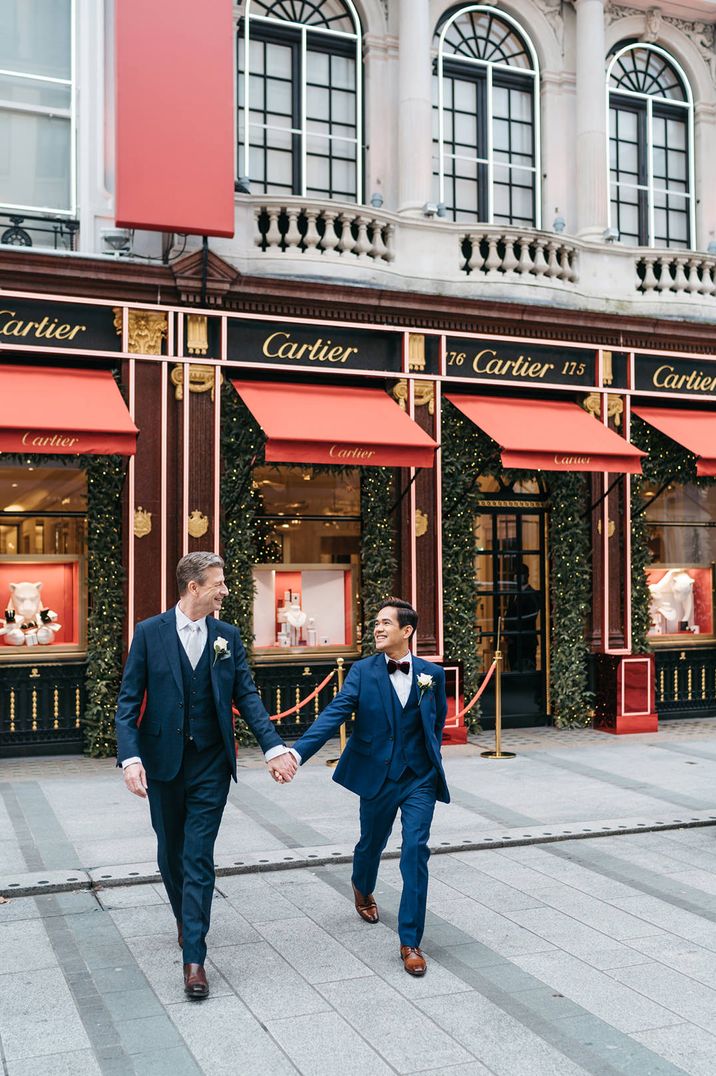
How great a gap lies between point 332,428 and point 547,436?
2.82 m

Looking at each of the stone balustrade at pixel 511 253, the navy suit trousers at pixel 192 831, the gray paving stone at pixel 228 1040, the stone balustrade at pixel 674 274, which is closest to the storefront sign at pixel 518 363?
the stone balustrade at pixel 511 253

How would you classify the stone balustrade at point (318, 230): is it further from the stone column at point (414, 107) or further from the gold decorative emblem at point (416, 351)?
the gold decorative emblem at point (416, 351)

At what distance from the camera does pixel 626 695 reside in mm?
14180

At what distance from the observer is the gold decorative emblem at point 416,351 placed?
1364cm

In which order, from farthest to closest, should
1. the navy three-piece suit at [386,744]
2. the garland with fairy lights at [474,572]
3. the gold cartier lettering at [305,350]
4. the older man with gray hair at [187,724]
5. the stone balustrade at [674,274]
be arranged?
the stone balustrade at [674,274] < the garland with fairy lights at [474,572] < the gold cartier lettering at [305,350] < the navy three-piece suit at [386,744] < the older man with gray hair at [187,724]

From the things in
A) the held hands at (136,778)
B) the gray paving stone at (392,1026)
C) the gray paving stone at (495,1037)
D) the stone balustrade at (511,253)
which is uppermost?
the stone balustrade at (511,253)

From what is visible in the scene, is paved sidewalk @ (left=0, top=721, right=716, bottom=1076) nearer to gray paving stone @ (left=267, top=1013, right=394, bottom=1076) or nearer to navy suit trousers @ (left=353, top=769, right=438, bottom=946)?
gray paving stone @ (left=267, top=1013, right=394, bottom=1076)

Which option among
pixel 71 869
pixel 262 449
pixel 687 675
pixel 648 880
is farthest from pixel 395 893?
pixel 687 675

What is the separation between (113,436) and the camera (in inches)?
447

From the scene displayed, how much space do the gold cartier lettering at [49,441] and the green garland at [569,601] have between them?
646cm

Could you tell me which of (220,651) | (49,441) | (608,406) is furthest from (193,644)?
(608,406)

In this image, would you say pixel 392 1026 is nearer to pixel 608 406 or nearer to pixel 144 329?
pixel 144 329

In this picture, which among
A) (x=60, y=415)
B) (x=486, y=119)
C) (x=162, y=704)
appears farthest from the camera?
(x=486, y=119)

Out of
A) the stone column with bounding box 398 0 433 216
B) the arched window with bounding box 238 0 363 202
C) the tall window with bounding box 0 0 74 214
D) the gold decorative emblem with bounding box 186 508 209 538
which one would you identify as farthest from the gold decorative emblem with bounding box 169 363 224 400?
the stone column with bounding box 398 0 433 216
